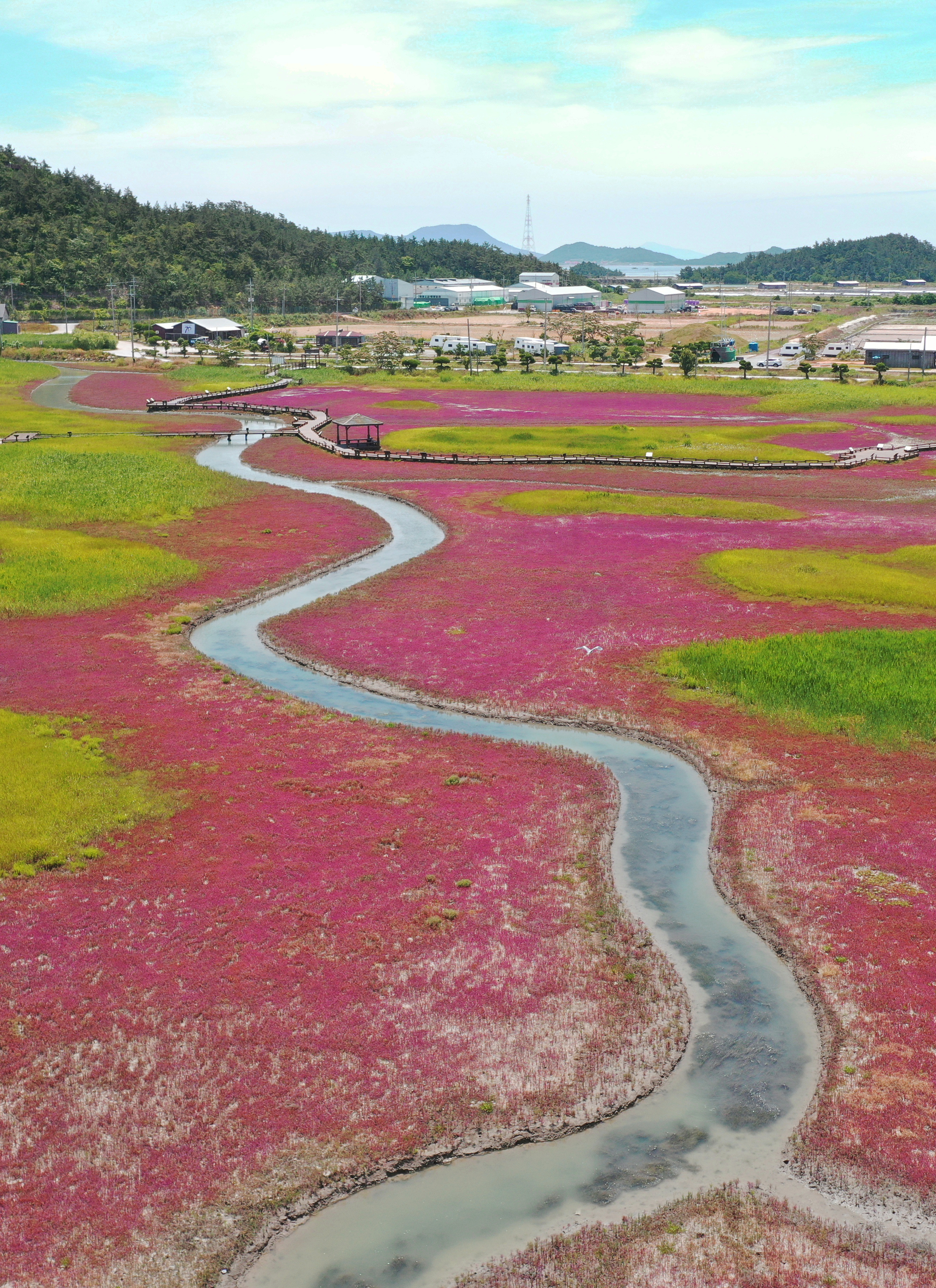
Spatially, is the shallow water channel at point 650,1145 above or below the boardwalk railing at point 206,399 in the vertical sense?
below

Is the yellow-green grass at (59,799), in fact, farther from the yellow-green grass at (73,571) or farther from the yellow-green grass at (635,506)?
the yellow-green grass at (635,506)

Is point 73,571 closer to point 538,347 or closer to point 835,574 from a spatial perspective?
point 835,574

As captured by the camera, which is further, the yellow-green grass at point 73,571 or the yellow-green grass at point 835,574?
the yellow-green grass at point 835,574

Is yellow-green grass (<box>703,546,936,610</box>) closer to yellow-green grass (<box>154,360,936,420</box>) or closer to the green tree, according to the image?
yellow-green grass (<box>154,360,936,420</box>)

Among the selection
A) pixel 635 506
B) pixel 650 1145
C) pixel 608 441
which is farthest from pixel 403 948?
pixel 608 441

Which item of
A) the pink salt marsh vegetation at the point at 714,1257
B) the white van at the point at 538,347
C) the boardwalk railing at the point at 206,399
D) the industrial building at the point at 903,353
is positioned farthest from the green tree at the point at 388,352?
the pink salt marsh vegetation at the point at 714,1257

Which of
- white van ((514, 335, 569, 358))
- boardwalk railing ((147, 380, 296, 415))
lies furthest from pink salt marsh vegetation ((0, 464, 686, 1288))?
white van ((514, 335, 569, 358))

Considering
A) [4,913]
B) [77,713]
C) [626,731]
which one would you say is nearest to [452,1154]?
[4,913]
